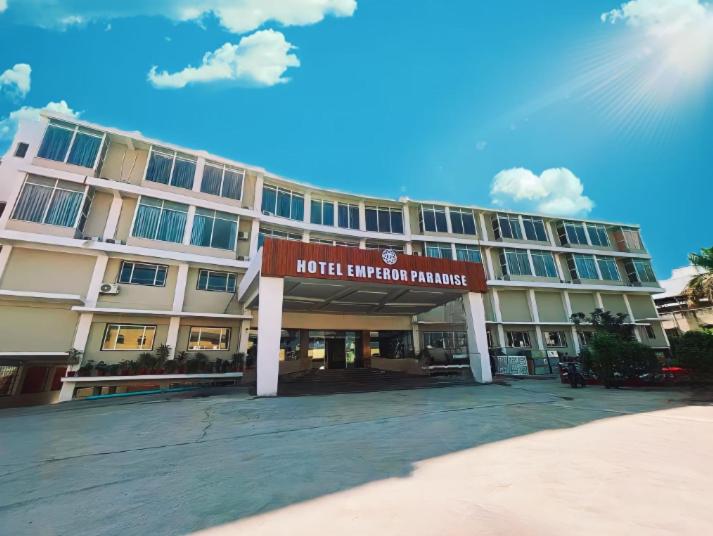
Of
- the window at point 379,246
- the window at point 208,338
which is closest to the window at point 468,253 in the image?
the window at point 379,246

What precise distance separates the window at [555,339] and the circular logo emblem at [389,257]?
20.5m

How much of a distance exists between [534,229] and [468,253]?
820 centimetres

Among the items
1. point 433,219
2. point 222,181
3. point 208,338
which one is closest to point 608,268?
point 433,219

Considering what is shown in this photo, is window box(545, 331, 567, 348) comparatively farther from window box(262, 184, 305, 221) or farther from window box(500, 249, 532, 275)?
window box(262, 184, 305, 221)

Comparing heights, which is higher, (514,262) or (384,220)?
(384,220)

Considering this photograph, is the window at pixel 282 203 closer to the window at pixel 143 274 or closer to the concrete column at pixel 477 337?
the window at pixel 143 274

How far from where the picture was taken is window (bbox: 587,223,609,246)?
1205 inches

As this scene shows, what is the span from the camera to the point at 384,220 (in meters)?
26.0

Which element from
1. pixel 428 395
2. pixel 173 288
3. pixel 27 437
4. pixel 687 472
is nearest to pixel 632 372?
pixel 428 395

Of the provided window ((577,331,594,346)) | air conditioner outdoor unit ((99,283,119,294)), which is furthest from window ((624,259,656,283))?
air conditioner outdoor unit ((99,283,119,294))

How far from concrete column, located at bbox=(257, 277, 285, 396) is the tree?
32.4 metres

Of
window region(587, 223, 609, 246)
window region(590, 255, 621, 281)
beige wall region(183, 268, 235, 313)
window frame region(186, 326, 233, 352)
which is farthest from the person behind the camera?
window region(587, 223, 609, 246)

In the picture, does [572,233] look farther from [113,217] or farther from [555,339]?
[113,217]

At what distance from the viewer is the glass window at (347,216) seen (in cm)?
2497
